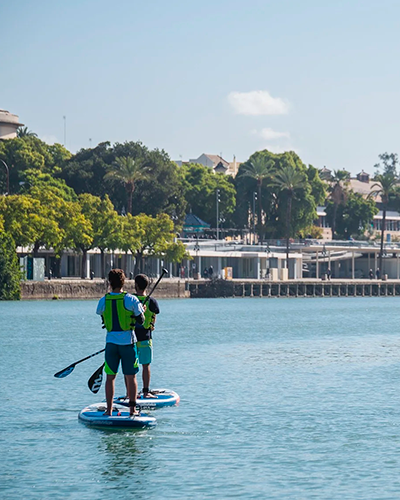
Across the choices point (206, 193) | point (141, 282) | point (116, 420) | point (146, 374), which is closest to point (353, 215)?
point (206, 193)

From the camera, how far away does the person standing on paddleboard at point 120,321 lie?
683 inches

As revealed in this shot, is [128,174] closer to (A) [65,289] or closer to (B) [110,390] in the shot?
(A) [65,289]

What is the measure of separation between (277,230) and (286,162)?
30.3 ft

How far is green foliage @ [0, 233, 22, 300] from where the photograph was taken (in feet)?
270

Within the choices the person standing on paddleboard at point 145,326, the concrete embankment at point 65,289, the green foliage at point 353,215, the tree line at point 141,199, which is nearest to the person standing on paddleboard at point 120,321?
the person standing on paddleboard at point 145,326

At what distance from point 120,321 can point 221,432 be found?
3216mm

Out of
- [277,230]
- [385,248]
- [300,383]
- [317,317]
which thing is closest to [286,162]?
[277,230]

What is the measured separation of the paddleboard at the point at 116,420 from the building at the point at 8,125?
131 metres

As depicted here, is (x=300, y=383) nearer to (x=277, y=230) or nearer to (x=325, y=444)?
(x=325, y=444)

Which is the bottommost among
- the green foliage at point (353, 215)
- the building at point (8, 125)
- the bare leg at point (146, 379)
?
the bare leg at point (146, 379)

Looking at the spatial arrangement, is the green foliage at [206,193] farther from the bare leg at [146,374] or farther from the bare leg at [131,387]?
the bare leg at [131,387]

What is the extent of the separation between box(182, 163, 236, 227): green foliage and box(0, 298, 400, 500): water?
105 m

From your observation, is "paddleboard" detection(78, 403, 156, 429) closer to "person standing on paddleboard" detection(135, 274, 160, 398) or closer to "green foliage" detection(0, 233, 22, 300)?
"person standing on paddleboard" detection(135, 274, 160, 398)

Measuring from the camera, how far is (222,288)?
366 feet
